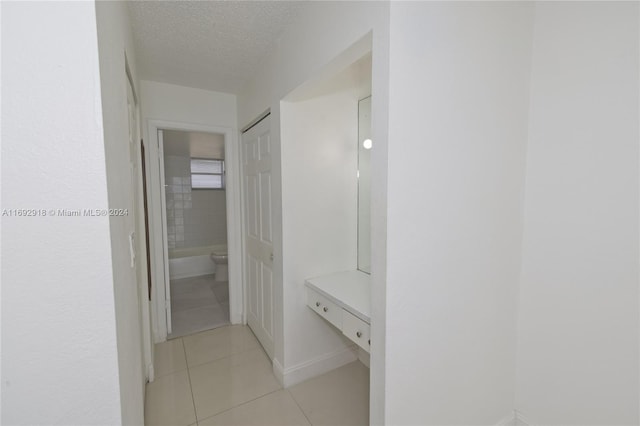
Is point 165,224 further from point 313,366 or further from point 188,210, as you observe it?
point 188,210

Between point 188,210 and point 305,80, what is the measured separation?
13.6 ft

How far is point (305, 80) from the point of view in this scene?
157 cm

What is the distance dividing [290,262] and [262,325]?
0.90 m

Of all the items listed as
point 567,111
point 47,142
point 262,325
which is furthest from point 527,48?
point 262,325

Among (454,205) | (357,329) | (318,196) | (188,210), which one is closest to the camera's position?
(454,205)

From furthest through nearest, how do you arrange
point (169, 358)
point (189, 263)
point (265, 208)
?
point (189, 263) < point (169, 358) < point (265, 208)

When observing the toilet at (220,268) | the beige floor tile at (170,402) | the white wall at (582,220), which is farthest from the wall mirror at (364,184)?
the toilet at (220,268)

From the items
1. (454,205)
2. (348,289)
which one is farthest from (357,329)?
(454,205)

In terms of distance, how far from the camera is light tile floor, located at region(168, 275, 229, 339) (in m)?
2.93

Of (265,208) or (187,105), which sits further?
(187,105)

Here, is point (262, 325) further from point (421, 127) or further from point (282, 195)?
point (421, 127)

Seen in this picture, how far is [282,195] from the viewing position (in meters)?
1.90

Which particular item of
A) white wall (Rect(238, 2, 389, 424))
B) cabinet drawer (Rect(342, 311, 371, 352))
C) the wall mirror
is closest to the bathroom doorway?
white wall (Rect(238, 2, 389, 424))

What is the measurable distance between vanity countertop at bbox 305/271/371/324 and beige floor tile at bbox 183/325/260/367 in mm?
1080
